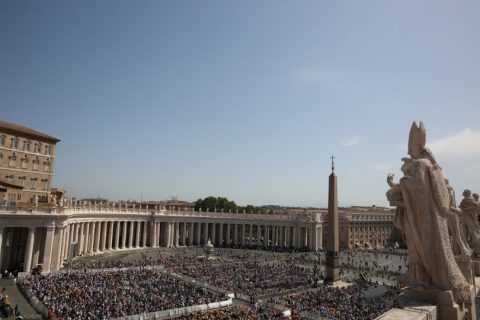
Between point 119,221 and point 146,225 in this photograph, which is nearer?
point 119,221

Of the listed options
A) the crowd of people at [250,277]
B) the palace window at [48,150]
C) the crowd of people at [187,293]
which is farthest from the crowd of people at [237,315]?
the palace window at [48,150]

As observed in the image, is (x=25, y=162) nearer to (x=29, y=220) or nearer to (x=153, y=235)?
(x=29, y=220)

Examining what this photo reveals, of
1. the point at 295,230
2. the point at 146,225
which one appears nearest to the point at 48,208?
the point at 146,225

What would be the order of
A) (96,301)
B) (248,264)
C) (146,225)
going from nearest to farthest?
(96,301)
(248,264)
(146,225)

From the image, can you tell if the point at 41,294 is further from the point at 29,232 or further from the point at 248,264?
the point at 248,264

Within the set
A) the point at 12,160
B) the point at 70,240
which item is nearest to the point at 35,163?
the point at 12,160

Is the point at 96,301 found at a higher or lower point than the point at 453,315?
lower

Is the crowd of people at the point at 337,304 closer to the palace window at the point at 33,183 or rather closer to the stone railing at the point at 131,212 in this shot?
the stone railing at the point at 131,212

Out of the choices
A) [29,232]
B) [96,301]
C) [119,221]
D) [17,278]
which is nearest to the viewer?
[96,301]

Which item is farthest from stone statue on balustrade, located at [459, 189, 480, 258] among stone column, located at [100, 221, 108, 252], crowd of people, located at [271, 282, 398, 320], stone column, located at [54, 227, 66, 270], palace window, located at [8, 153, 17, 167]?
stone column, located at [100, 221, 108, 252]
